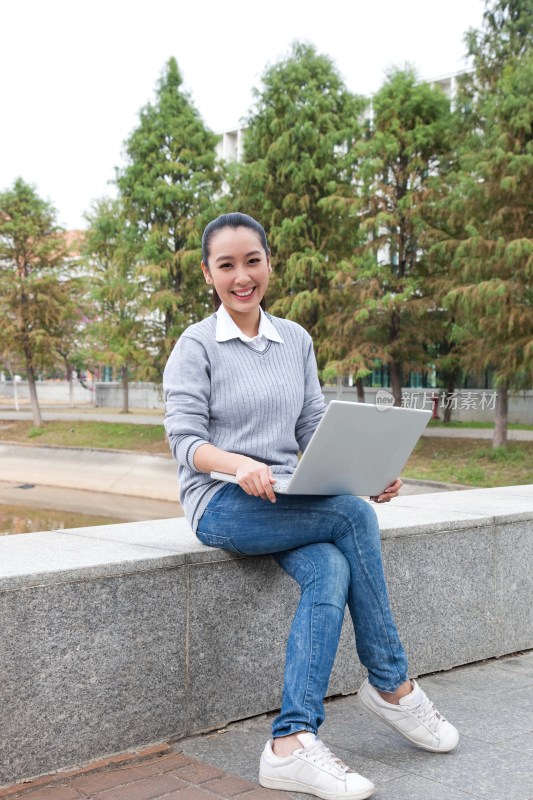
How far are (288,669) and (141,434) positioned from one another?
2619 centimetres

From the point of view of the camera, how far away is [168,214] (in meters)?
26.6

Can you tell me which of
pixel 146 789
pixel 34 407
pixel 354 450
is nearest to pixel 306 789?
pixel 146 789

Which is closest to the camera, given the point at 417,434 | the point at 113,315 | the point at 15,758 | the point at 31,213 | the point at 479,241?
the point at 15,758

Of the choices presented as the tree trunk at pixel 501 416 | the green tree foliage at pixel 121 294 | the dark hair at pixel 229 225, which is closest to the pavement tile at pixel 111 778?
the dark hair at pixel 229 225

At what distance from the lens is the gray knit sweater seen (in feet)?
10.5

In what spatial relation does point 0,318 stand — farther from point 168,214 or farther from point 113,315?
point 168,214

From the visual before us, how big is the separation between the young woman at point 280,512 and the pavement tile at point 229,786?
0.05 metres

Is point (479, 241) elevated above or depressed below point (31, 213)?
below

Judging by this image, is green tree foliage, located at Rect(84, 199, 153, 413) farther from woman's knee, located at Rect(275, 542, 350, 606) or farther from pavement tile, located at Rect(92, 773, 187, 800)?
pavement tile, located at Rect(92, 773, 187, 800)

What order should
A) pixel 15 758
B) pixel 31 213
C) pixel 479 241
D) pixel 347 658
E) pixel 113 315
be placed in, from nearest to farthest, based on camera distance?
pixel 15 758
pixel 347 658
pixel 479 241
pixel 113 315
pixel 31 213

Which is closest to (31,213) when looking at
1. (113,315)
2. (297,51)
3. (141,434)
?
(113,315)

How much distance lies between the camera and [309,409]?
11.7 ft

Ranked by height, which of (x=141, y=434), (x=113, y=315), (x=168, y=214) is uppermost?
(x=168, y=214)

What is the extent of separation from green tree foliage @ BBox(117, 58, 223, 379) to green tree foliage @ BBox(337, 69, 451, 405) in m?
4.77
